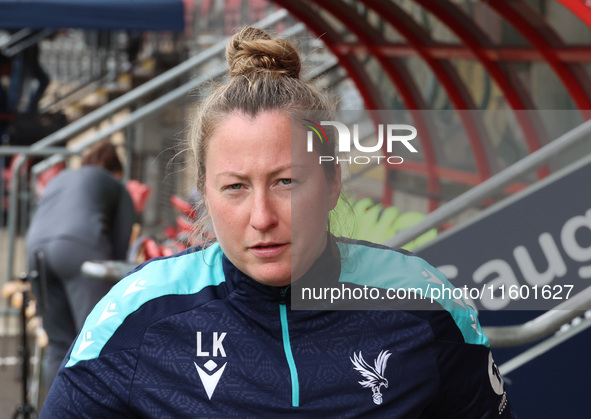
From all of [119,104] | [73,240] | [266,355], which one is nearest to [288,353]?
[266,355]

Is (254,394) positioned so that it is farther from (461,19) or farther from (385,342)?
(461,19)

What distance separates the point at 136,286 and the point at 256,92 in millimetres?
423

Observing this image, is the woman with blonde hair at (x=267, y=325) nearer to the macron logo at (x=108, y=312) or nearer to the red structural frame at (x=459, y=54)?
the macron logo at (x=108, y=312)

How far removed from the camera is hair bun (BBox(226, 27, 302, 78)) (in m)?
1.67

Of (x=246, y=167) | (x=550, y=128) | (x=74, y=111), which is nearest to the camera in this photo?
(x=246, y=167)

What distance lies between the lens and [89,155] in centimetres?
537

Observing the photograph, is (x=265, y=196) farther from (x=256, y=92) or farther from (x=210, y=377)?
(x=210, y=377)

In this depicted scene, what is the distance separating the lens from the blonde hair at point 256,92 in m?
1.57

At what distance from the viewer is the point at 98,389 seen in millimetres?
1562

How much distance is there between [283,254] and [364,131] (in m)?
0.35

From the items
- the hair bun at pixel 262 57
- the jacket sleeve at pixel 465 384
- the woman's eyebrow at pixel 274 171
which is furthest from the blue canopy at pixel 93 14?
the jacket sleeve at pixel 465 384

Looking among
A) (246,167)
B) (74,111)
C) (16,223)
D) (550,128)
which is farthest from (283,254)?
(74,111)

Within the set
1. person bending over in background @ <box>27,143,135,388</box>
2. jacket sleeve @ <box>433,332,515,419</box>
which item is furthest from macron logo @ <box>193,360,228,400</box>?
person bending over in background @ <box>27,143,135,388</box>

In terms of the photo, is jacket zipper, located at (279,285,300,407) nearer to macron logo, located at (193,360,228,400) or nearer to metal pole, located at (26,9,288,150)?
macron logo, located at (193,360,228,400)
